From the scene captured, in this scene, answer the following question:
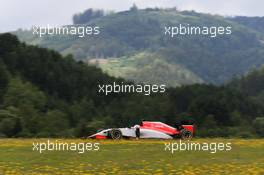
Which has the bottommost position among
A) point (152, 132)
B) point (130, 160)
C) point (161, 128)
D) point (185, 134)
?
point (130, 160)

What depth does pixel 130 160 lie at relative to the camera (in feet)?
86.9

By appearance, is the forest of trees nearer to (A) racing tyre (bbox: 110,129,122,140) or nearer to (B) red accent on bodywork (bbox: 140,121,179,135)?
(A) racing tyre (bbox: 110,129,122,140)

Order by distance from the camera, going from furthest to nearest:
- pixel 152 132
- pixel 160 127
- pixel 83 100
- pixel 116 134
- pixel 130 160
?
pixel 83 100 < pixel 116 134 < pixel 160 127 < pixel 152 132 < pixel 130 160

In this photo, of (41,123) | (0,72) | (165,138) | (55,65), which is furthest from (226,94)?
(165,138)

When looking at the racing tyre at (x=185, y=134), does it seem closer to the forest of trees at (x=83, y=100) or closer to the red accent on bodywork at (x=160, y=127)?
the red accent on bodywork at (x=160, y=127)

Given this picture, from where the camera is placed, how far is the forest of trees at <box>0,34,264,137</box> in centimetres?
12312

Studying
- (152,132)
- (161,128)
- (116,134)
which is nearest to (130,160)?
(152,132)

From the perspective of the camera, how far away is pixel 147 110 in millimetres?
151875

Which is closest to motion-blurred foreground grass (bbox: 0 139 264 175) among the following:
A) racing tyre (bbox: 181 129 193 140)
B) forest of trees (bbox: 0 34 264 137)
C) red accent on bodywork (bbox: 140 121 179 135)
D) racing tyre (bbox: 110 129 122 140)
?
red accent on bodywork (bbox: 140 121 179 135)

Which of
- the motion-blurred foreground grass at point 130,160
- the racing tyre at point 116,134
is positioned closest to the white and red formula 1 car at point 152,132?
the racing tyre at point 116,134

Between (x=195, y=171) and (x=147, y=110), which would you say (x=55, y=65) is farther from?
(x=195, y=171)

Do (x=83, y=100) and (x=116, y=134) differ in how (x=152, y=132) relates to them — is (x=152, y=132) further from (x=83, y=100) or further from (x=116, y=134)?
(x=83, y=100)

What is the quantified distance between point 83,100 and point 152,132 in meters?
124

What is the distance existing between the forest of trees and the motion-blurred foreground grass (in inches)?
2674
